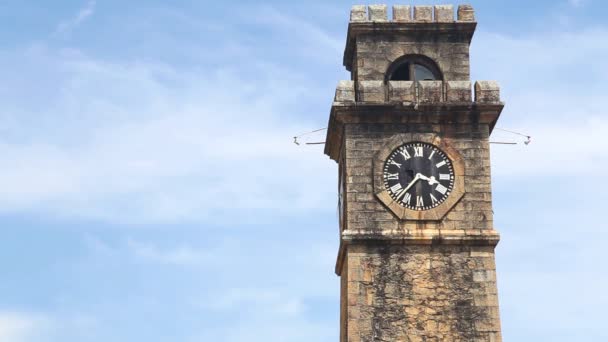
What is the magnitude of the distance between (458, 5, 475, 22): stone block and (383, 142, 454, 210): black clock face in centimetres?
413

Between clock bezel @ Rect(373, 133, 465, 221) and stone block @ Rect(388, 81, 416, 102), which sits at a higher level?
stone block @ Rect(388, 81, 416, 102)

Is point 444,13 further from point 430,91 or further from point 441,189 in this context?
point 441,189

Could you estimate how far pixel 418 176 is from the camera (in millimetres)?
42250

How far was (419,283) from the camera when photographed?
41031 mm

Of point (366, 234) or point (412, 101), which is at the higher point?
point (412, 101)

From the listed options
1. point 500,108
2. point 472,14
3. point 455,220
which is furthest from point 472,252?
point 472,14

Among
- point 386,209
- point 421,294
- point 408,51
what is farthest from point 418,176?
point 408,51

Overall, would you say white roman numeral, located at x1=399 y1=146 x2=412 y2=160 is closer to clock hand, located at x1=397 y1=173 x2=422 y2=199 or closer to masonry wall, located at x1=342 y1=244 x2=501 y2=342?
clock hand, located at x1=397 y1=173 x2=422 y2=199

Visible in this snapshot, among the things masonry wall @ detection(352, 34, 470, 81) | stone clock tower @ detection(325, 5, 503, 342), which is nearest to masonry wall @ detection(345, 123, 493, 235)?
stone clock tower @ detection(325, 5, 503, 342)

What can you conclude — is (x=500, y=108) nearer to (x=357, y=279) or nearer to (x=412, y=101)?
(x=412, y=101)

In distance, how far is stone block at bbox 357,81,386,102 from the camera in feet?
140

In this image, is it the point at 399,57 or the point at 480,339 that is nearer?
the point at 480,339

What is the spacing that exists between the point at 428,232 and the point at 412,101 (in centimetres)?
389

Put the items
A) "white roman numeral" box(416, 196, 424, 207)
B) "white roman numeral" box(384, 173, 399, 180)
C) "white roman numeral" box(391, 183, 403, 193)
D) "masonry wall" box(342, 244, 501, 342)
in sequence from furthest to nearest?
"white roman numeral" box(384, 173, 399, 180)
"white roman numeral" box(391, 183, 403, 193)
"white roman numeral" box(416, 196, 424, 207)
"masonry wall" box(342, 244, 501, 342)
